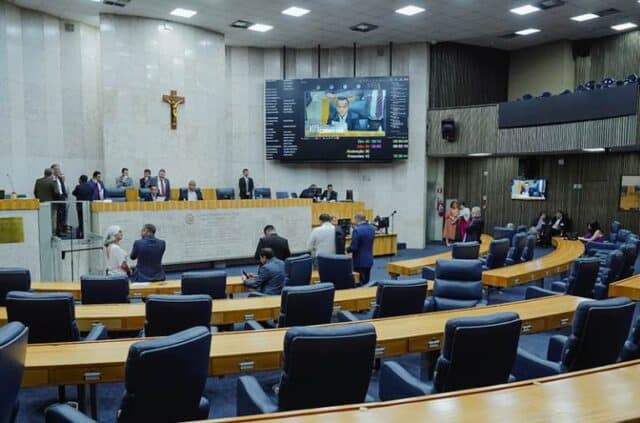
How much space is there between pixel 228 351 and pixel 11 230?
6.20 m

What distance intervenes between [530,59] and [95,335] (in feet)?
52.0

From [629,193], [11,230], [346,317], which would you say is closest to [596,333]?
[346,317]

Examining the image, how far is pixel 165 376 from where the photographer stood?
2.39 meters

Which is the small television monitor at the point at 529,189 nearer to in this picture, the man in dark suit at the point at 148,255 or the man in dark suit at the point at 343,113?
the man in dark suit at the point at 343,113

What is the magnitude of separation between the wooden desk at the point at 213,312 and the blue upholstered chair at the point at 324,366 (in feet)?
5.57

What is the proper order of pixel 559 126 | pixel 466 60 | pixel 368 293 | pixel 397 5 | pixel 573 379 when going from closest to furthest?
pixel 573 379, pixel 368 293, pixel 397 5, pixel 559 126, pixel 466 60

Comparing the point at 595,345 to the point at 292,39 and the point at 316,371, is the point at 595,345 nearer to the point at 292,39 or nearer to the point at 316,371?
the point at 316,371

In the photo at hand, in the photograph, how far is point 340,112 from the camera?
14328mm

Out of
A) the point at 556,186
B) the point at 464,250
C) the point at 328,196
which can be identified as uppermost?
the point at 556,186

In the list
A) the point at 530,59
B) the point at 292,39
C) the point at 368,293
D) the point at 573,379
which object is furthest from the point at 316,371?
the point at 530,59

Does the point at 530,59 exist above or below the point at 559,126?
above

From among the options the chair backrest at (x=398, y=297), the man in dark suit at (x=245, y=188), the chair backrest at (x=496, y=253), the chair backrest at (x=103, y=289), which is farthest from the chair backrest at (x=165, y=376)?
the man in dark suit at (x=245, y=188)

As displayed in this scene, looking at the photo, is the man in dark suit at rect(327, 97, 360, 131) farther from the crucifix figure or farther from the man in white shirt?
the man in white shirt

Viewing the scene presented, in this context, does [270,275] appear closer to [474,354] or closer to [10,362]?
[474,354]
